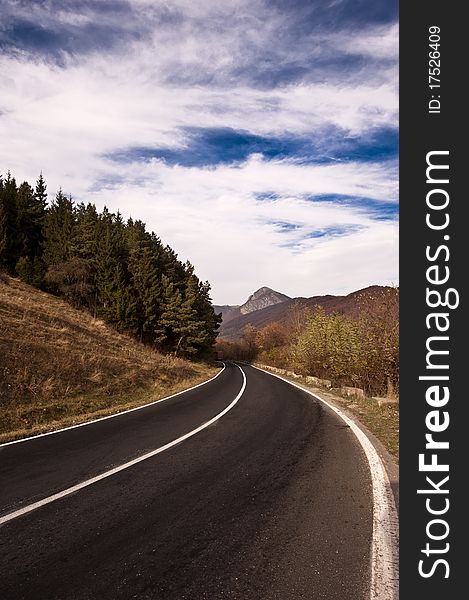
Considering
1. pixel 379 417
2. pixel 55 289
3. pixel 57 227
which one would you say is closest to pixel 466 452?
pixel 379 417

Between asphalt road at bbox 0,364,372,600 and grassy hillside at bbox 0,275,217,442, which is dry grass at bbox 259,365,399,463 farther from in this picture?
grassy hillside at bbox 0,275,217,442

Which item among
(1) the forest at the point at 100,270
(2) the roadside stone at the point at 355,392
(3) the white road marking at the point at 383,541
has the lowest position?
(2) the roadside stone at the point at 355,392

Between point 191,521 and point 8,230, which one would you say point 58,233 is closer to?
point 8,230

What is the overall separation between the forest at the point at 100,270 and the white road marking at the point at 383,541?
3474cm

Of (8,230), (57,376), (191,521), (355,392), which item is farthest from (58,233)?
(191,521)

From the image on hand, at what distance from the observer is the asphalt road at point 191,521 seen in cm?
275

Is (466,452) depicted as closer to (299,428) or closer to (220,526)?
(220,526)

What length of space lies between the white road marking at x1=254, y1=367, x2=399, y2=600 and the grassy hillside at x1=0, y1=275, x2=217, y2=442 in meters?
7.42

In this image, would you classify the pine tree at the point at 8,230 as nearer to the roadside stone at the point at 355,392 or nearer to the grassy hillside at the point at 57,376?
the grassy hillside at the point at 57,376

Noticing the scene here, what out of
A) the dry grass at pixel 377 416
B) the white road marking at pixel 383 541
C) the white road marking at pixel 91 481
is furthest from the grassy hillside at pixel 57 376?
the dry grass at pixel 377 416

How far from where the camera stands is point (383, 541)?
133 inches

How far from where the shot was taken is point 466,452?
2.87m

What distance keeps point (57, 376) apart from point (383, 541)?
14303 mm

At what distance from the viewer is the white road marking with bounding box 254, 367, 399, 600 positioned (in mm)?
2711
